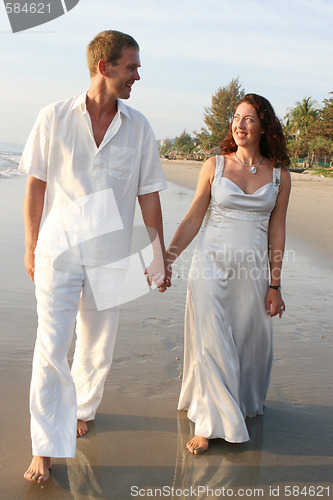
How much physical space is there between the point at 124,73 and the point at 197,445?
7.11 ft

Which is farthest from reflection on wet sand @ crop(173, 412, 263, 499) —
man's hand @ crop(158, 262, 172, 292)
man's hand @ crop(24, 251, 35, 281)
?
man's hand @ crop(24, 251, 35, 281)

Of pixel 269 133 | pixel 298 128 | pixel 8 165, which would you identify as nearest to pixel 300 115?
pixel 298 128

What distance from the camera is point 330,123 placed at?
5109 centimetres

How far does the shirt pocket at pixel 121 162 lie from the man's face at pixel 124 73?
30 centimetres

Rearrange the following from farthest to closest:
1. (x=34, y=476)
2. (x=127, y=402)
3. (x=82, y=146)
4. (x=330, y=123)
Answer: (x=330, y=123) < (x=127, y=402) < (x=82, y=146) < (x=34, y=476)

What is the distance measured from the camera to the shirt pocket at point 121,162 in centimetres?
322

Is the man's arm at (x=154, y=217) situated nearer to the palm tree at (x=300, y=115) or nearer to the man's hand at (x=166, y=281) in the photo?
the man's hand at (x=166, y=281)

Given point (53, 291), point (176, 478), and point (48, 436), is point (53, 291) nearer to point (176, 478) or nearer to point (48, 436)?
A: point (48, 436)

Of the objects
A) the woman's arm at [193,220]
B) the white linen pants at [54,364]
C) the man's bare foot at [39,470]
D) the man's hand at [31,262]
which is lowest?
the man's bare foot at [39,470]

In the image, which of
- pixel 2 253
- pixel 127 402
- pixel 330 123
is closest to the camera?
pixel 127 402

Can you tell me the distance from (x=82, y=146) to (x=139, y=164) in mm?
347

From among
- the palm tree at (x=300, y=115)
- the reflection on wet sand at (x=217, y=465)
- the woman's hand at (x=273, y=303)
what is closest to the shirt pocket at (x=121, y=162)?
the woman's hand at (x=273, y=303)

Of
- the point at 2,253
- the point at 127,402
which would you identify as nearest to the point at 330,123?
the point at 2,253

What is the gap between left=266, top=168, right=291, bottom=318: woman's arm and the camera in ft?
12.5
